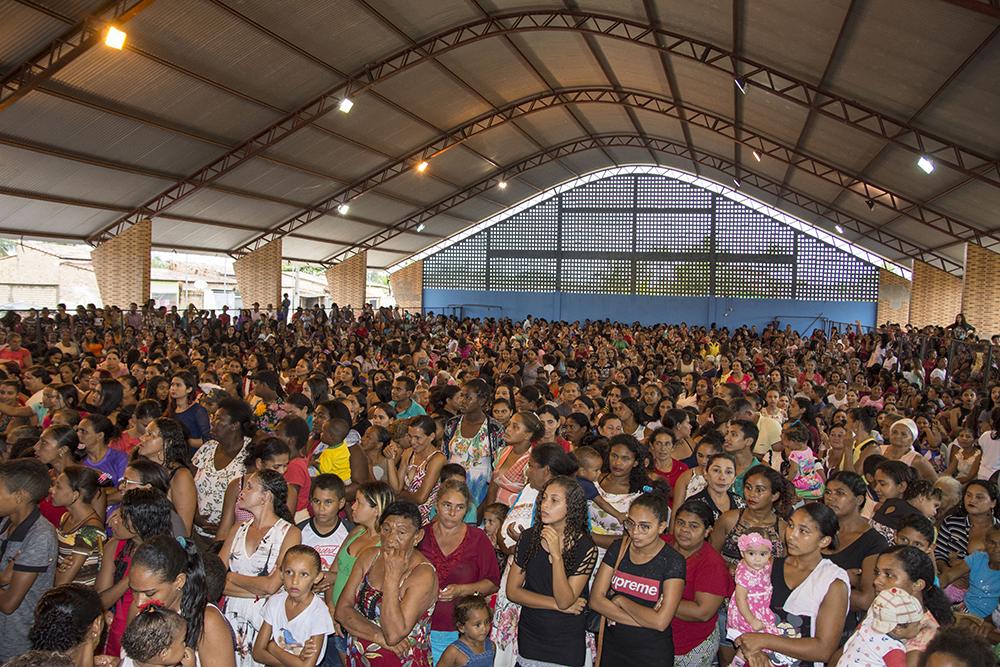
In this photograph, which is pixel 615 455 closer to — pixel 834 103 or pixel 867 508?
pixel 867 508

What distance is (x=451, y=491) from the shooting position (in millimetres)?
3445

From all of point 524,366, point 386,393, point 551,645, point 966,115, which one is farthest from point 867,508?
point 966,115

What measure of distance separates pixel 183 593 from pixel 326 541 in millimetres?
1005

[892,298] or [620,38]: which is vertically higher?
[620,38]

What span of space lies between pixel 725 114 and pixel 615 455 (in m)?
13.8

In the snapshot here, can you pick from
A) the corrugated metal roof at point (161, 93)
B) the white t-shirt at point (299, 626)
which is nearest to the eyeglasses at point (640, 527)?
the white t-shirt at point (299, 626)

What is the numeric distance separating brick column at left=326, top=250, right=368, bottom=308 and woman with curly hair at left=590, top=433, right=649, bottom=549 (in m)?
23.4

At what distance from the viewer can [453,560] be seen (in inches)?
134

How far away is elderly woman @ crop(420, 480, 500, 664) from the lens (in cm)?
339

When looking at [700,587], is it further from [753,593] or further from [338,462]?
[338,462]

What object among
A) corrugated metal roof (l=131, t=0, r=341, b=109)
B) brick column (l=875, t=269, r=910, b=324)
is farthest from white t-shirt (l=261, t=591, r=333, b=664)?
brick column (l=875, t=269, r=910, b=324)

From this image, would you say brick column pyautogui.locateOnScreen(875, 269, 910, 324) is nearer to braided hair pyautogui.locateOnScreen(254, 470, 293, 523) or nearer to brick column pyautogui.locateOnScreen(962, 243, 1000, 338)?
brick column pyautogui.locateOnScreen(962, 243, 1000, 338)

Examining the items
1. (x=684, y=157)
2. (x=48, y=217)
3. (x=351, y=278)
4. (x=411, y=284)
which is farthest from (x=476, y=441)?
(x=411, y=284)

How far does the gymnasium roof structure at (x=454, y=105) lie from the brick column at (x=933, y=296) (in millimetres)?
490
